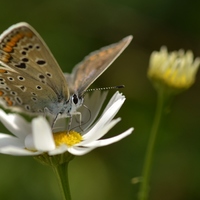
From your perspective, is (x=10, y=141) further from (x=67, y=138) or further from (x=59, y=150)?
(x=59, y=150)

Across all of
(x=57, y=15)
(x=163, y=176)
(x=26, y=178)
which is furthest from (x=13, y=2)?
(x=163, y=176)

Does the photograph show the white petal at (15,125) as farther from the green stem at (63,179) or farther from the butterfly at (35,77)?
the green stem at (63,179)

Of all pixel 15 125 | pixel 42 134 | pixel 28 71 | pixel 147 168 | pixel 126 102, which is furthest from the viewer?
pixel 126 102

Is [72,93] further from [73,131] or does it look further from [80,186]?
[80,186]

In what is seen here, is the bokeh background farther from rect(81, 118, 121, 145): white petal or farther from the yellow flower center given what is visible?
rect(81, 118, 121, 145): white petal

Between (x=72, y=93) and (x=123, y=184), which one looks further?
(x=123, y=184)

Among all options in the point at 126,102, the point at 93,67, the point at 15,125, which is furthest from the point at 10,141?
the point at 126,102
